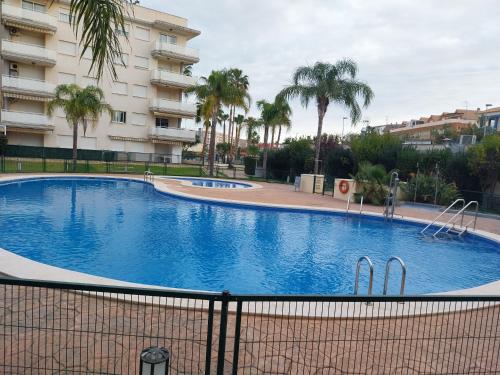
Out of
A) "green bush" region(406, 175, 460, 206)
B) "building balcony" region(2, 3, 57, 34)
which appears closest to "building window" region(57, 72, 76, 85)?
"building balcony" region(2, 3, 57, 34)

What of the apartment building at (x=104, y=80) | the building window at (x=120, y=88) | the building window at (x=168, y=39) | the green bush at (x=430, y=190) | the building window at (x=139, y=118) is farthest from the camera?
the building window at (x=168, y=39)

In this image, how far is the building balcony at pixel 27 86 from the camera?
33344 mm

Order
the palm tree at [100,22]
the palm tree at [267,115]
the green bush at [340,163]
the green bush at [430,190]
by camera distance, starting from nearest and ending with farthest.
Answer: the palm tree at [100,22] < the green bush at [430,190] < the green bush at [340,163] < the palm tree at [267,115]

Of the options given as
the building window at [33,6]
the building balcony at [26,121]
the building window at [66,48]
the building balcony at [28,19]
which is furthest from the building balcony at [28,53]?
the building balcony at [26,121]

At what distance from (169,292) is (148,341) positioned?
1757 mm

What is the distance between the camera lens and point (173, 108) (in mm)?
42875

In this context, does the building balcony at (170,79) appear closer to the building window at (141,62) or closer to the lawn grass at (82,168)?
the building window at (141,62)

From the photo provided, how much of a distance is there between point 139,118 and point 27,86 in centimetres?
1131

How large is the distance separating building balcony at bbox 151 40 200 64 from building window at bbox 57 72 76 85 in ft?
29.3

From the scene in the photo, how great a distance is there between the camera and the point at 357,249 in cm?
1159

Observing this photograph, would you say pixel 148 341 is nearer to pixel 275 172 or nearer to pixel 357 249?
pixel 357 249

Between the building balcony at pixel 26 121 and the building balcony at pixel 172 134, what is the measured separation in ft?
33.4

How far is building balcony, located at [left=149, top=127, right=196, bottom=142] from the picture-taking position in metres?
42.3

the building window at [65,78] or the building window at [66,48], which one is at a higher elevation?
the building window at [66,48]
